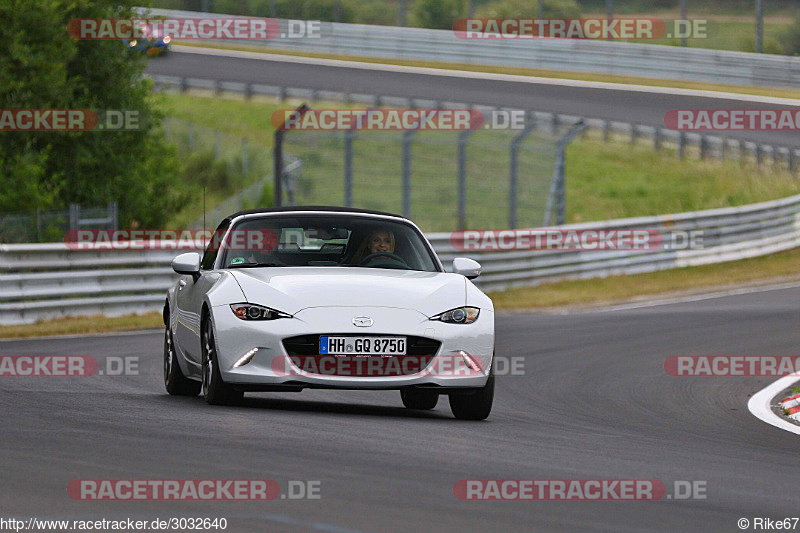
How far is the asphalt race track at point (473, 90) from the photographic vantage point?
41.9 m

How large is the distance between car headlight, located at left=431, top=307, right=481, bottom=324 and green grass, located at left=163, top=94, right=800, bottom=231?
16081mm

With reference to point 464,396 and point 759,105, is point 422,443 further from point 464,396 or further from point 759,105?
point 759,105

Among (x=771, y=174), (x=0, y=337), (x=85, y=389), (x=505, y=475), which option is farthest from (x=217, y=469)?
(x=771, y=174)

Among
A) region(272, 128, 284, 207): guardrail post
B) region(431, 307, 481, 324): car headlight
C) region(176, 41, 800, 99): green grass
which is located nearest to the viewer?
region(431, 307, 481, 324): car headlight

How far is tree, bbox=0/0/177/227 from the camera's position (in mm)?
24797

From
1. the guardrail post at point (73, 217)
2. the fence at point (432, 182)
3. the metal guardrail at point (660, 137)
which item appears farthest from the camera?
the metal guardrail at point (660, 137)

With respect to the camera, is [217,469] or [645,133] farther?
[645,133]

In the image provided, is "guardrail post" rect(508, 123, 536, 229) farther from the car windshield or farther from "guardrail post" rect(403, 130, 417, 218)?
the car windshield

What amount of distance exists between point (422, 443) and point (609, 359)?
7433 millimetres

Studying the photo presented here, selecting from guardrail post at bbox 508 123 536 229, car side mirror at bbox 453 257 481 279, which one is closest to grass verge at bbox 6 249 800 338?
guardrail post at bbox 508 123 536 229

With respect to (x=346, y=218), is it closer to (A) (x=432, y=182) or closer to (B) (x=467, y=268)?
(B) (x=467, y=268)

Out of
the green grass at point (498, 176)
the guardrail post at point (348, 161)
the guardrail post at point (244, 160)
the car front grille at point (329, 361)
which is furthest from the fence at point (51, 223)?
the guardrail post at point (244, 160)

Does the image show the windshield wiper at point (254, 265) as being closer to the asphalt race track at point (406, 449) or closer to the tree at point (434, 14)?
the asphalt race track at point (406, 449)

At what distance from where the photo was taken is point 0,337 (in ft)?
57.8
